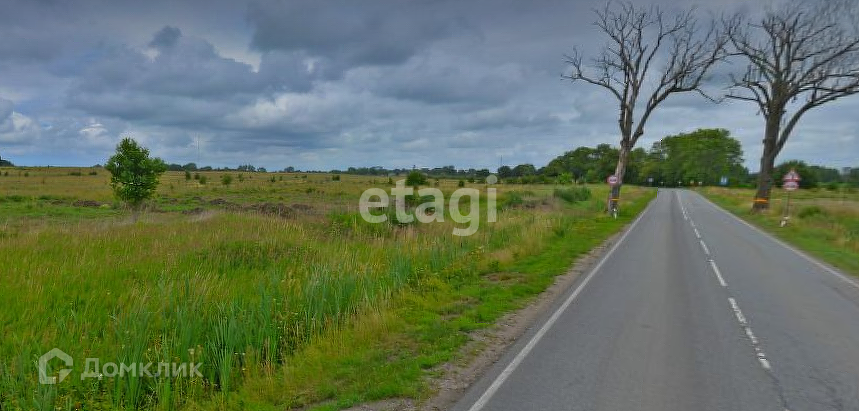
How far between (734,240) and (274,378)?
65.9ft

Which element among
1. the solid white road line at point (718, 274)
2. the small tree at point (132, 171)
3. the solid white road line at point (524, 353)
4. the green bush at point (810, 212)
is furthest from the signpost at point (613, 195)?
the small tree at point (132, 171)

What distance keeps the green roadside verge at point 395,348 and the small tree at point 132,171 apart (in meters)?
20.9

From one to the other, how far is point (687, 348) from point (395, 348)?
4088mm

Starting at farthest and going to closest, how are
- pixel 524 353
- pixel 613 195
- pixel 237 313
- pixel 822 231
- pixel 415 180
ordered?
1. pixel 415 180
2. pixel 613 195
3. pixel 822 231
4. pixel 237 313
5. pixel 524 353

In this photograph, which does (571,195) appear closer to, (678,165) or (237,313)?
(237,313)

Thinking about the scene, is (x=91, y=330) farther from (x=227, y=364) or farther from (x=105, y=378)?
(x=227, y=364)

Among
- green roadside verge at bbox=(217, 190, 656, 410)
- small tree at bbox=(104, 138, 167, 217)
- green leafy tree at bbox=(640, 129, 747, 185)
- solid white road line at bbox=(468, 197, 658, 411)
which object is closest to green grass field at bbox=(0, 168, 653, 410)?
green roadside verge at bbox=(217, 190, 656, 410)

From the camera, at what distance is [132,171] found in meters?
24.5

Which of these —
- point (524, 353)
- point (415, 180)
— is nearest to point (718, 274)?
point (524, 353)

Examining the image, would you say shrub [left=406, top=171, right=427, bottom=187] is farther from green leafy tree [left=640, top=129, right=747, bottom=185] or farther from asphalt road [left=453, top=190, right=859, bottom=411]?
green leafy tree [left=640, top=129, right=747, bottom=185]

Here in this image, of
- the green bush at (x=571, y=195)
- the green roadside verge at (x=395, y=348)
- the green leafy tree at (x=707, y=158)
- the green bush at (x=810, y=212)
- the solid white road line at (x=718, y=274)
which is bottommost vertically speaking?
the solid white road line at (x=718, y=274)

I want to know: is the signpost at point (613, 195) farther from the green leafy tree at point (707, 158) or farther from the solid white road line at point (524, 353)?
the green leafy tree at point (707, 158)

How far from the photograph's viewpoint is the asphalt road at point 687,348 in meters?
5.04

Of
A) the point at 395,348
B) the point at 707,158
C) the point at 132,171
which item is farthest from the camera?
the point at 707,158
